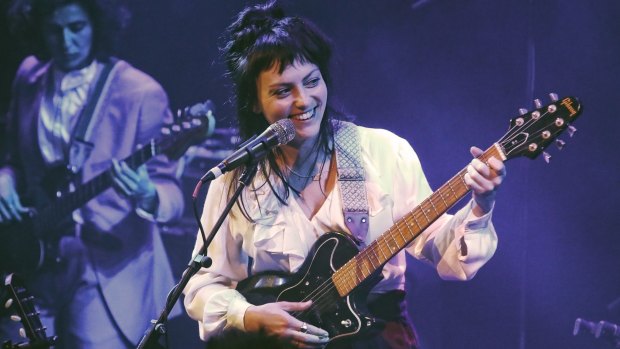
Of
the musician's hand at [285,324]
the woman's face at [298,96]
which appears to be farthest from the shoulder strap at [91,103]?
the musician's hand at [285,324]

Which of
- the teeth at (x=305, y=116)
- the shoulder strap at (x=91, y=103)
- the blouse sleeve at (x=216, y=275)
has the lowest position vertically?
the blouse sleeve at (x=216, y=275)

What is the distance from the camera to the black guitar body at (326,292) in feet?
8.59

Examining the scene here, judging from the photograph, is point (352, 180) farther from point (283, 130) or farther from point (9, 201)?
point (9, 201)

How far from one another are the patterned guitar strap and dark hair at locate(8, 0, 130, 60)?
7.56 feet

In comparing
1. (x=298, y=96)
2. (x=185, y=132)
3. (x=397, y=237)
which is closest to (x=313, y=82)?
(x=298, y=96)

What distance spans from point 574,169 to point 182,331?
8.60 ft

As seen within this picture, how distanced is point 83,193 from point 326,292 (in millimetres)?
2554

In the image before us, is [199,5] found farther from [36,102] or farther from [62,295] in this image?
[62,295]

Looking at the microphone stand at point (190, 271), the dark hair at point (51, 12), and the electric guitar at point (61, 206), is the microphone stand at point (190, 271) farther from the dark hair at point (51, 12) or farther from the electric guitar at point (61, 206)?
the dark hair at point (51, 12)

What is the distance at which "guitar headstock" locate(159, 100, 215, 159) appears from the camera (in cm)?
472

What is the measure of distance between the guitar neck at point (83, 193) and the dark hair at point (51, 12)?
0.70 meters

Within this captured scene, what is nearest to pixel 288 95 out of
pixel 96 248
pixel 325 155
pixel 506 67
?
pixel 325 155

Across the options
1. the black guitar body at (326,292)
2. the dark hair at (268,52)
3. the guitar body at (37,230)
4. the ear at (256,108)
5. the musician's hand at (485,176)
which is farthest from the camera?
the guitar body at (37,230)

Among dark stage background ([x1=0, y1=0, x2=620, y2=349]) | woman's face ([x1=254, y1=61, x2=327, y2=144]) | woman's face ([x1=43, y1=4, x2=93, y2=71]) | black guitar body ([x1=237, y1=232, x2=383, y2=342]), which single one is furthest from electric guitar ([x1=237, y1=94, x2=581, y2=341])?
woman's face ([x1=43, y1=4, x2=93, y2=71])
